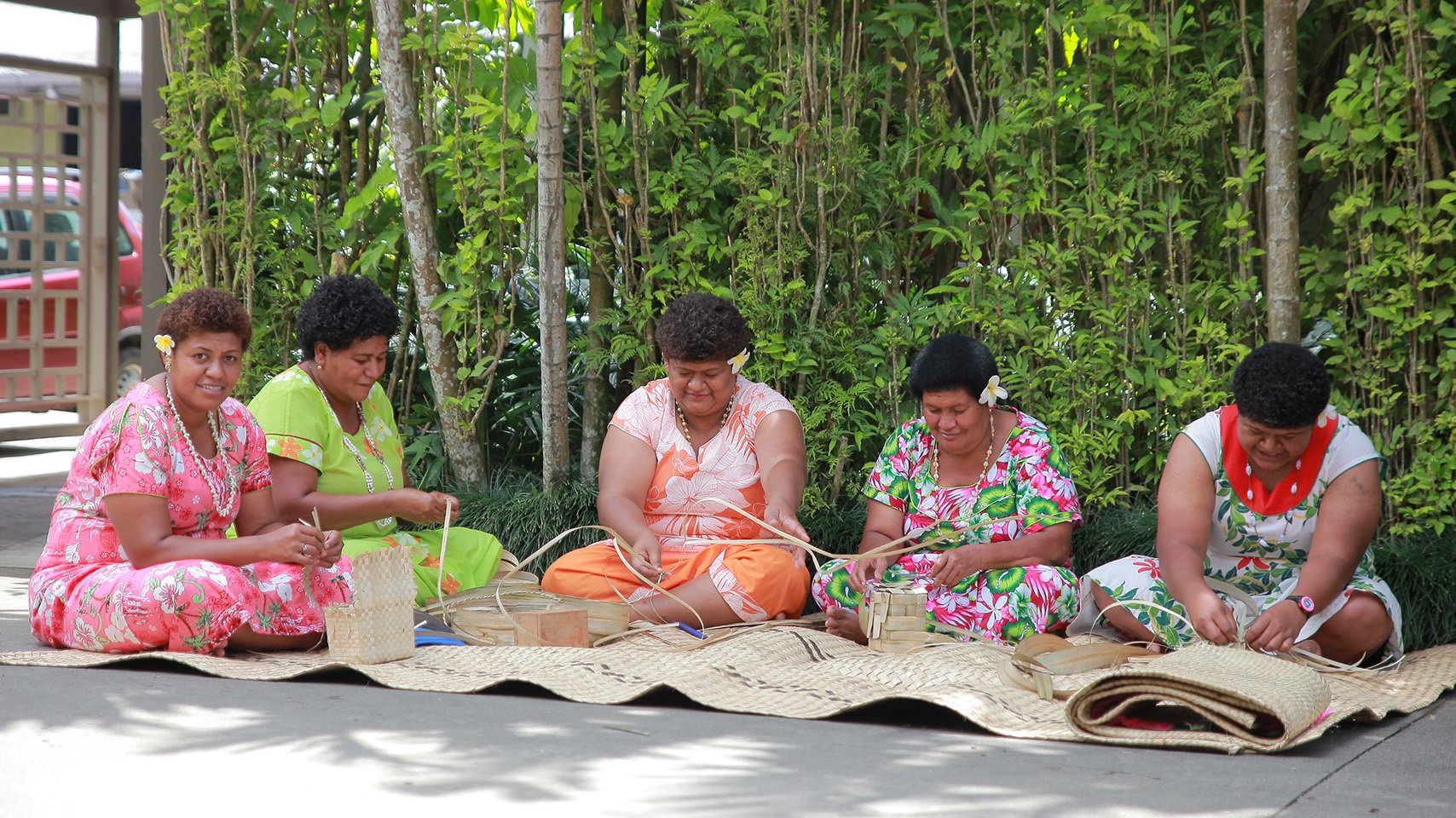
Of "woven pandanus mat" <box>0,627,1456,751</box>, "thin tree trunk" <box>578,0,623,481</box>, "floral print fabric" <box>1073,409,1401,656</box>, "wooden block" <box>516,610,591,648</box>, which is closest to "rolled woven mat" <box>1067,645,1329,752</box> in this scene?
"woven pandanus mat" <box>0,627,1456,751</box>

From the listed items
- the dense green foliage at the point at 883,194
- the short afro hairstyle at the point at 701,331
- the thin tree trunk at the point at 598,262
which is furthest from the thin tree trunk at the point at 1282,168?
the thin tree trunk at the point at 598,262

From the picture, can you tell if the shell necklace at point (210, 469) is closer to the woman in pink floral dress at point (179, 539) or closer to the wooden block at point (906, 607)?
the woman in pink floral dress at point (179, 539)

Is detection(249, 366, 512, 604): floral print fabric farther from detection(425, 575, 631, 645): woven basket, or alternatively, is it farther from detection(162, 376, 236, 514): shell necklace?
detection(162, 376, 236, 514): shell necklace

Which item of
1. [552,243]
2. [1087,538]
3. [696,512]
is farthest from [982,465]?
[552,243]

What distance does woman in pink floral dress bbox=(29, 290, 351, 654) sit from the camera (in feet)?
12.5

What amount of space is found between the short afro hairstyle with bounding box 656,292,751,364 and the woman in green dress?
32.6 inches

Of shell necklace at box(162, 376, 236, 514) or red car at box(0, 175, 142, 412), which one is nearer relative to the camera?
shell necklace at box(162, 376, 236, 514)

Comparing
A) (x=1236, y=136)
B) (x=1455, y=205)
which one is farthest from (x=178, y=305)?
(x=1455, y=205)

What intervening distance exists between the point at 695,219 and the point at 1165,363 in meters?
1.75

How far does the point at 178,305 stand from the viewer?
3861mm

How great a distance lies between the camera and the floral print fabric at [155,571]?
12.5 feet

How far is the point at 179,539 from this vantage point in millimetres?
3852

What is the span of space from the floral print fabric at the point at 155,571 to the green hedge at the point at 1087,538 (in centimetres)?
128

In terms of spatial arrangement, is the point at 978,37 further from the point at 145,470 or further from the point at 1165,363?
the point at 145,470
